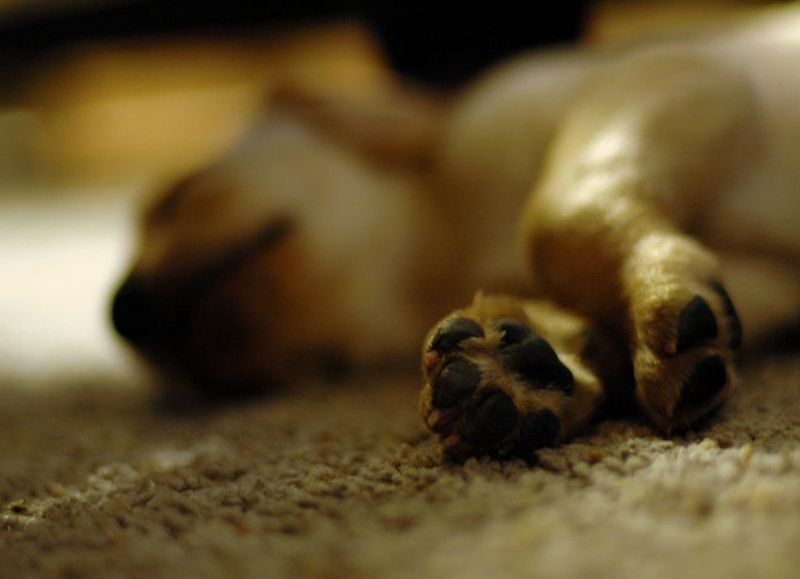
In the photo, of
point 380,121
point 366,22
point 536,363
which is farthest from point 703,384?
point 366,22

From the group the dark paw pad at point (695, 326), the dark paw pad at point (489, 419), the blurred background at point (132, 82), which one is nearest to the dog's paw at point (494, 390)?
the dark paw pad at point (489, 419)

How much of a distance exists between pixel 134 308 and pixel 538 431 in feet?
2.42

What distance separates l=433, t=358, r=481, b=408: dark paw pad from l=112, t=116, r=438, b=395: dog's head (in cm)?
64

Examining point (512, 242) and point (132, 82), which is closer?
point (512, 242)

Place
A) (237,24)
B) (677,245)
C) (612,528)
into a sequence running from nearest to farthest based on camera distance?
1. (612,528)
2. (677,245)
3. (237,24)

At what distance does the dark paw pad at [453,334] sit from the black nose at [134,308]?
0.65 m

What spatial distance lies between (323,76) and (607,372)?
4.33 metres

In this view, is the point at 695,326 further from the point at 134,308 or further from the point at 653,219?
the point at 134,308

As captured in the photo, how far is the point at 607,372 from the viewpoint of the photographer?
0.83 m

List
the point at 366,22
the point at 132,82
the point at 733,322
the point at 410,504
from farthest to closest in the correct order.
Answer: the point at 132,82 → the point at 366,22 → the point at 733,322 → the point at 410,504

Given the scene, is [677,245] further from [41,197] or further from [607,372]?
[41,197]

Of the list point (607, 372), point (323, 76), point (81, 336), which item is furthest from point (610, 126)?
point (323, 76)

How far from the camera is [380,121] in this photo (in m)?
1.48

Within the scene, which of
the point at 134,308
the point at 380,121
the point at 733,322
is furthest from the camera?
the point at 380,121
